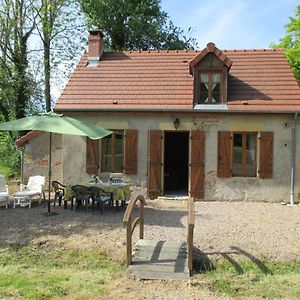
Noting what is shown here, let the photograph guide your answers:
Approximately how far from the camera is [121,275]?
22.2ft

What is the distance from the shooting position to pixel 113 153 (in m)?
14.0

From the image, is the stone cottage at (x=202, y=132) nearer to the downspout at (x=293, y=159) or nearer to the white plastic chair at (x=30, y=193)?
the downspout at (x=293, y=159)

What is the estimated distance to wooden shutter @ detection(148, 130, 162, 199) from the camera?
13.7 meters

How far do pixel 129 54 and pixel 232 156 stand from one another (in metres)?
6.62

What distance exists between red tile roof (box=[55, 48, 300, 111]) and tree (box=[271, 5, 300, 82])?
876 centimetres

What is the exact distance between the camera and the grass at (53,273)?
5.96 metres

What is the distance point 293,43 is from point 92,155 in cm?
1761

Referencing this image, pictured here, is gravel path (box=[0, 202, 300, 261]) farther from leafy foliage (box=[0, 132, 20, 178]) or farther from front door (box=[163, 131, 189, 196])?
leafy foliage (box=[0, 132, 20, 178])

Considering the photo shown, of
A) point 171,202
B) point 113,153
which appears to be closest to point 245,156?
point 171,202

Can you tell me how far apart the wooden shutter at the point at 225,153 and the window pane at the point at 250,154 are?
0.61 metres

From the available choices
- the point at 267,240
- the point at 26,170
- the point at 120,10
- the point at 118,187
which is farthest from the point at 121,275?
the point at 120,10

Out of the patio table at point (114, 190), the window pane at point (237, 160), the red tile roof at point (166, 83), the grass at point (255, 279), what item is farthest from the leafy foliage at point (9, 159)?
the grass at point (255, 279)

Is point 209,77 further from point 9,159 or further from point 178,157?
point 9,159

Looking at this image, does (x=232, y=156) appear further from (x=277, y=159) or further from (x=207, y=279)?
(x=207, y=279)
